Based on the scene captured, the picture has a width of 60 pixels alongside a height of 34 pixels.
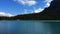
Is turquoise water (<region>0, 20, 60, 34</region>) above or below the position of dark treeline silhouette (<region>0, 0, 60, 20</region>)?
below

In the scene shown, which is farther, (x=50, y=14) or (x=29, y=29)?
(x=50, y=14)

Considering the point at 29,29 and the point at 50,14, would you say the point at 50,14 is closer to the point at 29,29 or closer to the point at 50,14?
the point at 50,14

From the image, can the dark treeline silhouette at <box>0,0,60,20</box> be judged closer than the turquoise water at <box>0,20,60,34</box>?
No

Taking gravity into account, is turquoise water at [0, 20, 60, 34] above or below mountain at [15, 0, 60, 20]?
below

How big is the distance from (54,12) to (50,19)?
2.78 meters

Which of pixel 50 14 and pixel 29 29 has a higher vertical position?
pixel 50 14

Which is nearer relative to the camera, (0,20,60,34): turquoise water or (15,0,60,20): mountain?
(0,20,60,34): turquoise water

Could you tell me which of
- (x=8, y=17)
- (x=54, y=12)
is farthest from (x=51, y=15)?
(x=8, y=17)

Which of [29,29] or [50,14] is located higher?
[50,14]

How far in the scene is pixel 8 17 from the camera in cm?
2536

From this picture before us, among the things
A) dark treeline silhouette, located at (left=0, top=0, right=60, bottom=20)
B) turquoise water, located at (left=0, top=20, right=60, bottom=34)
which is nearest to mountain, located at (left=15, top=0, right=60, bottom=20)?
dark treeline silhouette, located at (left=0, top=0, right=60, bottom=20)

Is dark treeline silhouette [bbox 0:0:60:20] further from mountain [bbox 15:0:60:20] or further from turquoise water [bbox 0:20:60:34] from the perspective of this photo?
turquoise water [bbox 0:20:60:34]

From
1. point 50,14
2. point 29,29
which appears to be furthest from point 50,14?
point 29,29

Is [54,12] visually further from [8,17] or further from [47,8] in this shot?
[8,17]
